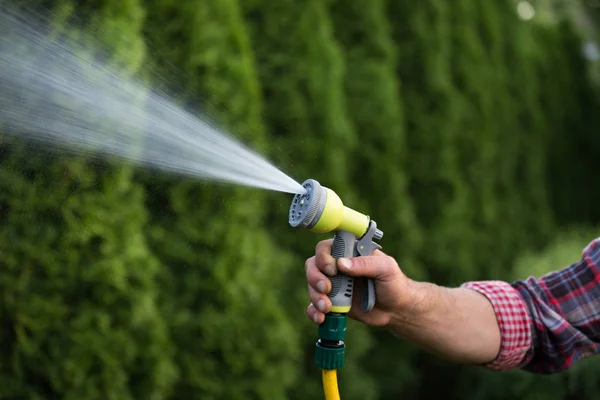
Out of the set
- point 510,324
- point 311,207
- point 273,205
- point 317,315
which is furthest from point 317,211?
point 273,205

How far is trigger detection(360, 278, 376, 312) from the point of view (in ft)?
6.03

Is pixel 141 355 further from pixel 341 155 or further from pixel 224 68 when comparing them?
pixel 341 155

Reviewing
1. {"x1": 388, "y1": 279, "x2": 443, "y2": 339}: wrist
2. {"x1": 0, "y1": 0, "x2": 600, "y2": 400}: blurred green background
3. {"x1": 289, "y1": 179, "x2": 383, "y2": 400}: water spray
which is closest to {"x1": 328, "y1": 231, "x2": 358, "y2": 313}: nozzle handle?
{"x1": 289, "y1": 179, "x2": 383, "y2": 400}: water spray

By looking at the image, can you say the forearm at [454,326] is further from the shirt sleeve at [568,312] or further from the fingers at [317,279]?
the fingers at [317,279]

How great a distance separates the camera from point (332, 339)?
1747mm

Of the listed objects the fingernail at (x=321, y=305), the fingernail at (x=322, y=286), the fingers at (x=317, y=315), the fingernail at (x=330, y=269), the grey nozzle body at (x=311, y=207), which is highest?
the grey nozzle body at (x=311, y=207)

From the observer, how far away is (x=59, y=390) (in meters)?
2.70

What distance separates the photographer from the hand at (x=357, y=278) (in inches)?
68.8

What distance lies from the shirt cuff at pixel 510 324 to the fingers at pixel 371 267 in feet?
1.62

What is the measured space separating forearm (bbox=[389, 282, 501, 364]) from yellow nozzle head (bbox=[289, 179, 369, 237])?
0.51 meters

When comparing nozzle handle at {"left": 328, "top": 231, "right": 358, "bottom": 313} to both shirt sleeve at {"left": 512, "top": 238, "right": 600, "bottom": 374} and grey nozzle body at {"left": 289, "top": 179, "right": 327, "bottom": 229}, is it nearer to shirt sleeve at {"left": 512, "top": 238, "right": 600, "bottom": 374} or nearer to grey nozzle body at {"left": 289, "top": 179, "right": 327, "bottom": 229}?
grey nozzle body at {"left": 289, "top": 179, "right": 327, "bottom": 229}

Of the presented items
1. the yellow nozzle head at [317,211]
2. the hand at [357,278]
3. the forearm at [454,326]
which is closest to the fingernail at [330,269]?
the hand at [357,278]

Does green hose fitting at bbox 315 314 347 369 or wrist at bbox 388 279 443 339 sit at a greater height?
wrist at bbox 388 279 443 339

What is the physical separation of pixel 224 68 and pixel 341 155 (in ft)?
3.93
